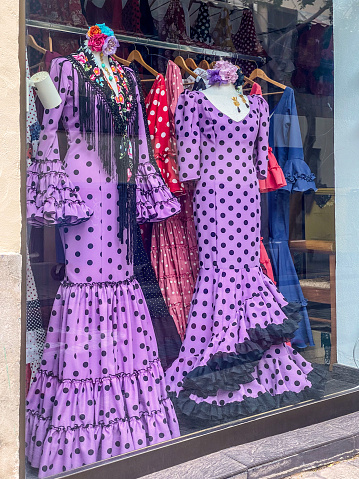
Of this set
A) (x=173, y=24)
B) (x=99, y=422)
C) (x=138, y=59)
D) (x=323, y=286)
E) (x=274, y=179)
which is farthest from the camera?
(x=323, y=286)

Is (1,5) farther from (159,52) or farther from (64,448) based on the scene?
(64,448)

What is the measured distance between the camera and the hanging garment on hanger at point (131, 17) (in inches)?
110

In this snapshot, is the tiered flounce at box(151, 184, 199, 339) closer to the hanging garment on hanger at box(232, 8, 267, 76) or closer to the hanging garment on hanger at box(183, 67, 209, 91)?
the hanging garment on hanger at box(183, 67, 209, 91)

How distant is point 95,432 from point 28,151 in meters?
1.19

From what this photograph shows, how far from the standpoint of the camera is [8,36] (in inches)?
82.7

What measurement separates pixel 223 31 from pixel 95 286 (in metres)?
1.57

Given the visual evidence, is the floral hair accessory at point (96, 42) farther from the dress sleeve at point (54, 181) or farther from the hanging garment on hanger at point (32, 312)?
the hanging garment on hanger at point (32, 312)

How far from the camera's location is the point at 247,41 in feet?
10.5

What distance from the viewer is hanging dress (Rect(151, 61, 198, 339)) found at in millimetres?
2938

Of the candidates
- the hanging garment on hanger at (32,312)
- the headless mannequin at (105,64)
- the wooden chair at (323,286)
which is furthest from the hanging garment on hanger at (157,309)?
the wooden chair at (323,286)

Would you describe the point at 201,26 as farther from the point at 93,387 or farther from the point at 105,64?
the point at 93,387

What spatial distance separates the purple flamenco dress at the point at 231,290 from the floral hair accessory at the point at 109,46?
1.57 ft

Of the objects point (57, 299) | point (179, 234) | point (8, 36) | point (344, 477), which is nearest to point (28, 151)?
point (8, 36)

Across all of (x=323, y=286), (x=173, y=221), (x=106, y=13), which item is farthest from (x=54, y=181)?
(x=323, y=286)
